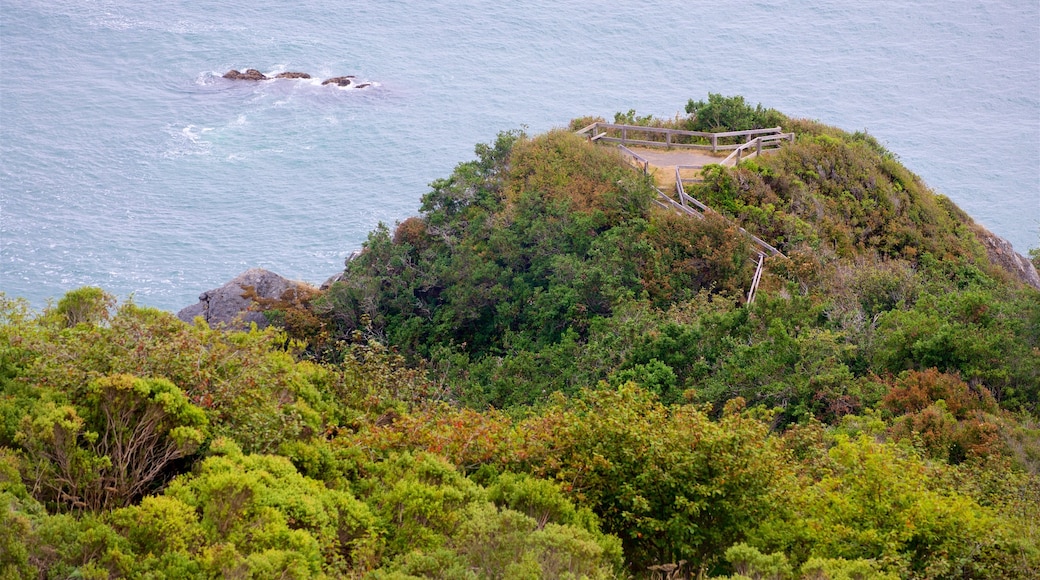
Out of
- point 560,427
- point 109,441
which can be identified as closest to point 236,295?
point 109,441

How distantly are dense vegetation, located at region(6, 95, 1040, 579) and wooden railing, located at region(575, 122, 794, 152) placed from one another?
653 cm

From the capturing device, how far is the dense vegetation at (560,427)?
1127 centimetres

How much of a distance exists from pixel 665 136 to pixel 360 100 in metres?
29.2

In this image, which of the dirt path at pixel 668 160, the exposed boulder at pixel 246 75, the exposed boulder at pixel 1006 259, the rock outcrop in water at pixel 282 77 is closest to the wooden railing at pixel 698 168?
the dirt path at pixel 668 160

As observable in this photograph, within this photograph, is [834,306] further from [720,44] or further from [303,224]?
[720,44]

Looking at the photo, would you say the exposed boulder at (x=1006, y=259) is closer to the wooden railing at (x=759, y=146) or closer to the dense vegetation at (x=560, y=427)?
the dense vegetation at (x=560, y=427)

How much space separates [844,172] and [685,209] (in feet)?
24.0

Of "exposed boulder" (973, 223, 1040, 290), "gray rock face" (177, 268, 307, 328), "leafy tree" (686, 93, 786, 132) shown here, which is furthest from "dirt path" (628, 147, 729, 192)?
"gray rock face" (177, 268, 307, 328)

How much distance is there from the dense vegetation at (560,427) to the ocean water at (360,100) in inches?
724

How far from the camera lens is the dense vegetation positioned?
11.3 meters

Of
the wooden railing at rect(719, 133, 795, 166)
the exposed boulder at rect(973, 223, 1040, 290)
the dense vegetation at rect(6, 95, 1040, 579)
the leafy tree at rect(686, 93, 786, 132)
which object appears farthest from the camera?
the leafy tree at rect(686, 93, 786, 132)

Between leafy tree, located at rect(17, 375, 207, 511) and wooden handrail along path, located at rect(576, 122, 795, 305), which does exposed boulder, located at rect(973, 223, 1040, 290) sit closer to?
wooden handrail along path, located at rect(576, 122, 795, 305)

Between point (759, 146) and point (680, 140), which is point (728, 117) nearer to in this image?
point (680, 140)

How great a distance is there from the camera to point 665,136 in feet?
113
